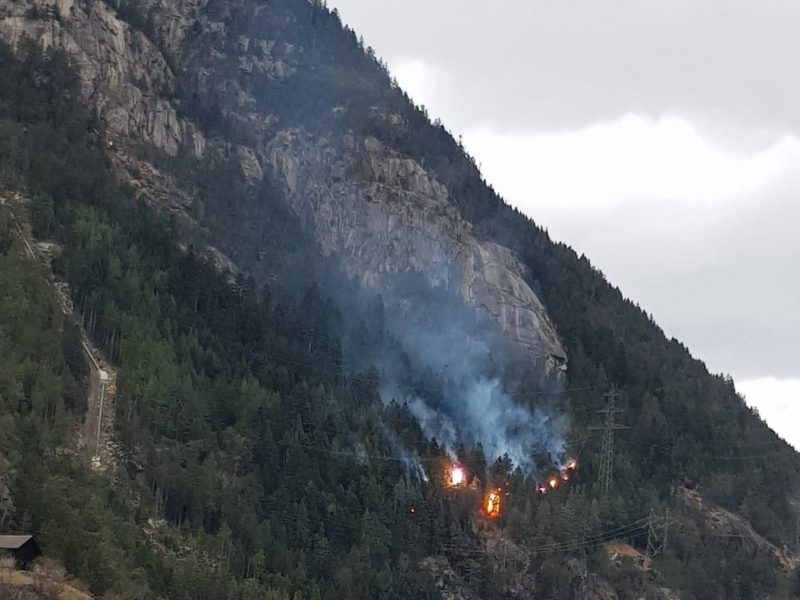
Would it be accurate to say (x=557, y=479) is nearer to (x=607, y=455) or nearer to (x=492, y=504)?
(x=607, y=455)

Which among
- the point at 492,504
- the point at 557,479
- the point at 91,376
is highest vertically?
the point at 557,479

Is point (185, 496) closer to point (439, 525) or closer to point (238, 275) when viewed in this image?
point (439, 525)

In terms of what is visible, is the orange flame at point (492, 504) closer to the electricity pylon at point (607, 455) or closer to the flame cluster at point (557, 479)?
the flame cluster at point (557, 479)

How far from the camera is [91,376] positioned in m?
157

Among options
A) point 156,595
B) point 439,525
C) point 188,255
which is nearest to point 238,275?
point 188,255

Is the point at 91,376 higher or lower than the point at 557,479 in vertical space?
lower

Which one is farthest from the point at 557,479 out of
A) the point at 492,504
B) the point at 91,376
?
the point at 91,376

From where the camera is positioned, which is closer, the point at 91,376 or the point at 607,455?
the point at 91,376

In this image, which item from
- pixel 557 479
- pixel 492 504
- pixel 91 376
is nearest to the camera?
pixel 91 376

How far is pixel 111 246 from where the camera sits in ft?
583

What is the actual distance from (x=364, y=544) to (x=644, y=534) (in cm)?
5064

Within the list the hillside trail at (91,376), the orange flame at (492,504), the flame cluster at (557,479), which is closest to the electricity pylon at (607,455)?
the flame cluster at (557,479)

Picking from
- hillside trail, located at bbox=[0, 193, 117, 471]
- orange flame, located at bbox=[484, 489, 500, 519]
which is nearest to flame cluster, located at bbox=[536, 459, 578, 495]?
orange flame, located at bbox=[484, 489, 500, 519]

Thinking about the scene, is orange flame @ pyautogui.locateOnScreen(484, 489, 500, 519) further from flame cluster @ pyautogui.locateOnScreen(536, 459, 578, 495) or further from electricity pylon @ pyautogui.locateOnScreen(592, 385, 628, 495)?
electricity pylon @ pyautogui.locateOnScreen(592, 385, 628, 495)
